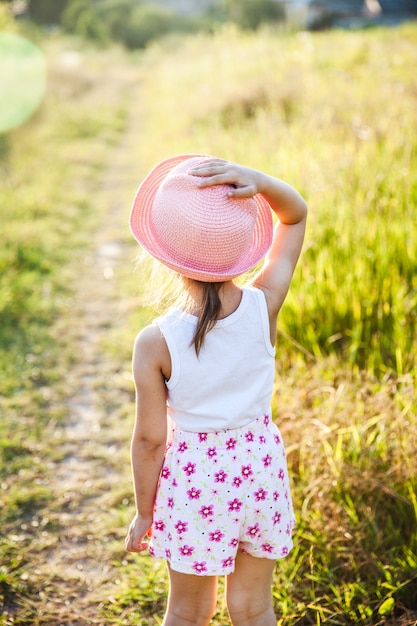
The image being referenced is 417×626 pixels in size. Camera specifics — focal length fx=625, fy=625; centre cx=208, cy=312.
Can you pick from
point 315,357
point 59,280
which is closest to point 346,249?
point 315,357

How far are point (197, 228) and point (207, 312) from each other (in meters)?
0.21

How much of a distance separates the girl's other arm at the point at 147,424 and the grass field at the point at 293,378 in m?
0.70

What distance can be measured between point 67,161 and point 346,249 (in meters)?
6.30

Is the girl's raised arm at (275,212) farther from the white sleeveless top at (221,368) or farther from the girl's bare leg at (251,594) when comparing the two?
the girl's bare leg at (251,594)

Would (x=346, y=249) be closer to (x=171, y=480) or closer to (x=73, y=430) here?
(x=73, y=430)

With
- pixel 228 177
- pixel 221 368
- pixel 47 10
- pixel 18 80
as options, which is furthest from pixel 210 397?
pixel 47 10

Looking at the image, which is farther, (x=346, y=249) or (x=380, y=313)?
Answer: (x=346, y=249)

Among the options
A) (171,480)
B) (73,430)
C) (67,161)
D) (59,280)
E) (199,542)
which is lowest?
(67,161)

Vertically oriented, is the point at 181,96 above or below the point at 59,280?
below

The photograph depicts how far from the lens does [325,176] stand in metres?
4.29

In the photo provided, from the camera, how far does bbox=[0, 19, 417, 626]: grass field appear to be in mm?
2160

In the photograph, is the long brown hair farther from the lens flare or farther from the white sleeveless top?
the lens flare

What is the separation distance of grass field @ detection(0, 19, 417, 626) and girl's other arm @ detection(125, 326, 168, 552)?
697 mm

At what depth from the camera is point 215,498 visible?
1.56 meters
